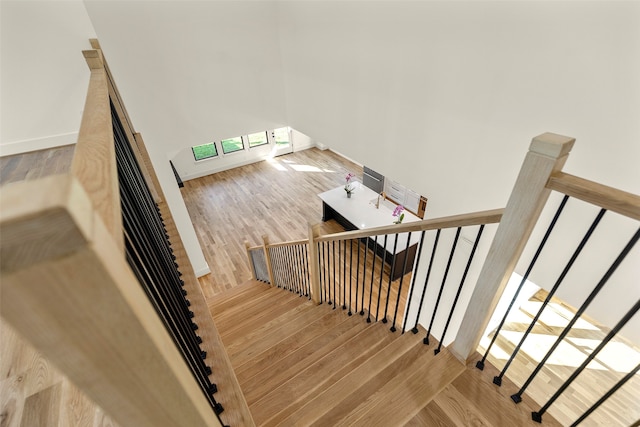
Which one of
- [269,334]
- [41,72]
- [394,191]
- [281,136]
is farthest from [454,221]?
[281,136]

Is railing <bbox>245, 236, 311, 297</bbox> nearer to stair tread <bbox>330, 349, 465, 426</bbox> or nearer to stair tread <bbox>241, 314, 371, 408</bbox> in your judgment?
stair tread <bbox>241, 314, 371, 408</bbox>

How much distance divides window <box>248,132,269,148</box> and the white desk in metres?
4.13

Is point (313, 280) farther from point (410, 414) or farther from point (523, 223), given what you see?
point (523, 223)

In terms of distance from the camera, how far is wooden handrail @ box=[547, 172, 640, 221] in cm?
81

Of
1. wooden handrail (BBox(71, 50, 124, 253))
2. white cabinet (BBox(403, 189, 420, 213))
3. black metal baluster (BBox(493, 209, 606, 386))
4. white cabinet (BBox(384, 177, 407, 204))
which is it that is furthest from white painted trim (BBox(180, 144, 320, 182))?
black metal baluster (BBox(493, 209, 606, 386))

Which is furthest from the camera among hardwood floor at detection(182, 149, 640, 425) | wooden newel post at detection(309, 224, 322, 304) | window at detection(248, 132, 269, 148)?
window at detection(248, 132, 269, 148)

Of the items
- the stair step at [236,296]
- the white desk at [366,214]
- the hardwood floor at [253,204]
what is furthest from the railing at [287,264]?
the white desk at [366,214]

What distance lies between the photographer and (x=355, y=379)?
1.71 meters

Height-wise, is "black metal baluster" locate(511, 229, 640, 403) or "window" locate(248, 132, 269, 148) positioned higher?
"black metal baluster" locate(511, 229, 640, 403)

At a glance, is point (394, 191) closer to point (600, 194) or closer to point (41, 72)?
point (41, 72)

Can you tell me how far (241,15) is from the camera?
13.5 feet

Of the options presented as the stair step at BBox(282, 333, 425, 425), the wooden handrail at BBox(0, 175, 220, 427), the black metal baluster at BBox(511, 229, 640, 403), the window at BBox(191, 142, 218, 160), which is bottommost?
the window at BBox(191, 142, 218, 160)

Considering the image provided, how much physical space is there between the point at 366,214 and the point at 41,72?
5.37 m

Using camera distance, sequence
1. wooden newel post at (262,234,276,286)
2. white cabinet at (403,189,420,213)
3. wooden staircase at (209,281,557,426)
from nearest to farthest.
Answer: wooden staircase at (209,281,557,426) < wooden newel post at (262,234,276,286) < white cabinet at (403,189,420,213)
